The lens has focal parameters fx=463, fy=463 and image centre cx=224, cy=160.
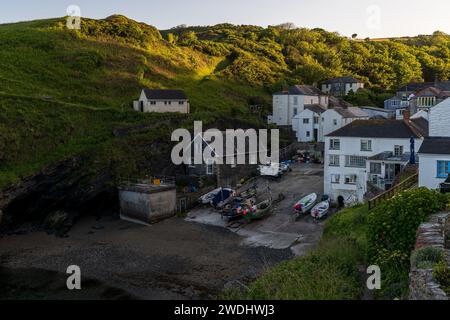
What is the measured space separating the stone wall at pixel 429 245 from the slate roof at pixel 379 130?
84.0ft

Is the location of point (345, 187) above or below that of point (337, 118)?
below

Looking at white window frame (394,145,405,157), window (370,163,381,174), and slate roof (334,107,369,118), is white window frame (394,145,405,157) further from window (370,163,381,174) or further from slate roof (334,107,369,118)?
slate roof (334,107,369,118)

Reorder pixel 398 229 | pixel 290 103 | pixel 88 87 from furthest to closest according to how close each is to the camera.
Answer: pixel 290 103 < pixel 88 87 < pixel 398 229

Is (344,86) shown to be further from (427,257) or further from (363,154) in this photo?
(427,257)

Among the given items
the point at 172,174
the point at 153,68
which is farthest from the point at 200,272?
the point at 153,68

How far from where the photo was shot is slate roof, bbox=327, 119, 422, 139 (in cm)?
3906

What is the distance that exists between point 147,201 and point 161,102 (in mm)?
20959

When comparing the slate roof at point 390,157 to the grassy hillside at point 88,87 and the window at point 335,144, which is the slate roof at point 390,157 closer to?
the window at point 335,144

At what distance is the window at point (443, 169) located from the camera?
25.5 m

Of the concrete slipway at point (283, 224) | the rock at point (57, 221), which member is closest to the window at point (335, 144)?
the concrete slipway at point (283, 224)

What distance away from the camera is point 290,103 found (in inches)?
2761

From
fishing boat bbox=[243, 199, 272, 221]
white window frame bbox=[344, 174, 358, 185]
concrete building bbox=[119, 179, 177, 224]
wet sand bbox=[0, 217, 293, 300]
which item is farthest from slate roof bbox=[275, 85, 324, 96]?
wet sand bbox=[0, 217, 293, 300]

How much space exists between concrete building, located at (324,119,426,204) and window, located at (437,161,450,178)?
1086 centimetres

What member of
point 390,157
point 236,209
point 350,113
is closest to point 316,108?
point 350,113
